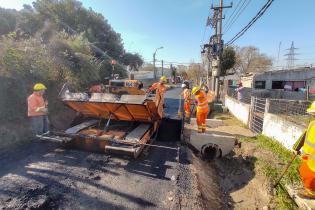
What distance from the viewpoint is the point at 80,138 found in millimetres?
4559

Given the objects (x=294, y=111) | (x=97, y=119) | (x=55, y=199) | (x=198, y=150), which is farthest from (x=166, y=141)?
(x=294, y=111)

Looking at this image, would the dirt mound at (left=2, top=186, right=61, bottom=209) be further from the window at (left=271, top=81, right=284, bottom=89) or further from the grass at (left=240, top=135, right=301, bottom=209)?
the window at (left=271, top=81, right=284, bottom=89)

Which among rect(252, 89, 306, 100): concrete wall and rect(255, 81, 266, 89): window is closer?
rect(252, 89, 306, 100): concrete wall

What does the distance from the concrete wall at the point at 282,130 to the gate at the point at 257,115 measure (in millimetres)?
505

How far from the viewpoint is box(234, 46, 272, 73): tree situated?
4784 centimetres

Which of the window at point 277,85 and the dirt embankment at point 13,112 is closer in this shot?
the dirt embankment at point 13,112

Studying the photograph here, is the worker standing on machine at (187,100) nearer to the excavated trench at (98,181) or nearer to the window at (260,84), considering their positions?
the excavated trench at (98,181)

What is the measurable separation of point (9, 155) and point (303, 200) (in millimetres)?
5742

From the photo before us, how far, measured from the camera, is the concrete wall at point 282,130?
457 cm

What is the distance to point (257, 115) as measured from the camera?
695 cm

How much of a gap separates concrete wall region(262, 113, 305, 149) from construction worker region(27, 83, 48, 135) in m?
6.28

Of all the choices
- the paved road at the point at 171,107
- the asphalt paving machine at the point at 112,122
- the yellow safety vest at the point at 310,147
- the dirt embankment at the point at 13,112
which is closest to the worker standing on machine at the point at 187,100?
the paved road at the point at 171,107

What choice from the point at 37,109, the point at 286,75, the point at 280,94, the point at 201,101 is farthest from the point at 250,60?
the point at 37,109

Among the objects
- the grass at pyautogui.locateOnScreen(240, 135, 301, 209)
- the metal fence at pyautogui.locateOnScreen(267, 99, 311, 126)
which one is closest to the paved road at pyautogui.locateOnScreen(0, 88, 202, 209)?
the grass at pyautogui.locateOnScreen(240, 135, 301, 209)
